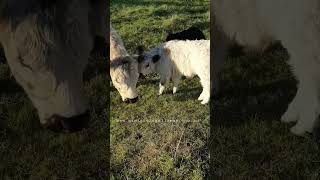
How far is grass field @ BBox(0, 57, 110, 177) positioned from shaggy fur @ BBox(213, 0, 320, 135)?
0.44 meters

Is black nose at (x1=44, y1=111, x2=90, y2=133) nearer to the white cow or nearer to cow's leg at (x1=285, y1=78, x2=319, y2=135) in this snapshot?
the white cow

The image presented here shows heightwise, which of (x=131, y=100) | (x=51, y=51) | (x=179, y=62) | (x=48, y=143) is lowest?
(x=48, y=143)

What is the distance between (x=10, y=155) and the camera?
6.65 ft

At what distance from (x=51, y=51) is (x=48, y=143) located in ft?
2.13

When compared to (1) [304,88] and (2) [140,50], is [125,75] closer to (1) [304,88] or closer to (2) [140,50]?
(2) [140,50]

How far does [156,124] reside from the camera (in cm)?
203

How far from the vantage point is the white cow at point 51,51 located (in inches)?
56.0

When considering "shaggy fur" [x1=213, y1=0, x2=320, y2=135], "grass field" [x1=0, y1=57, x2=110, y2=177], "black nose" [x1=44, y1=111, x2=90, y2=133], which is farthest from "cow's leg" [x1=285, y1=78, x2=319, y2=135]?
"black nose" [x1=44, y1=111, x2=90, y2=133]

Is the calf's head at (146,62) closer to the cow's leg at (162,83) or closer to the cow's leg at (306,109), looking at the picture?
the cow's leg at (162,83)

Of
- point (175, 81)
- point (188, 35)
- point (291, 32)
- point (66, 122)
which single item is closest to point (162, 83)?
point (175, 81)

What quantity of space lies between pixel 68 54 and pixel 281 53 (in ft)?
2.81

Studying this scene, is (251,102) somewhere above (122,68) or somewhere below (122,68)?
below

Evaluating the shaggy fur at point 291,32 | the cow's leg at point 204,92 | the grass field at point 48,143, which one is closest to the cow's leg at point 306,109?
the shaggy fur at point 291,32

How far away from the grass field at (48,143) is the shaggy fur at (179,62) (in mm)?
165
